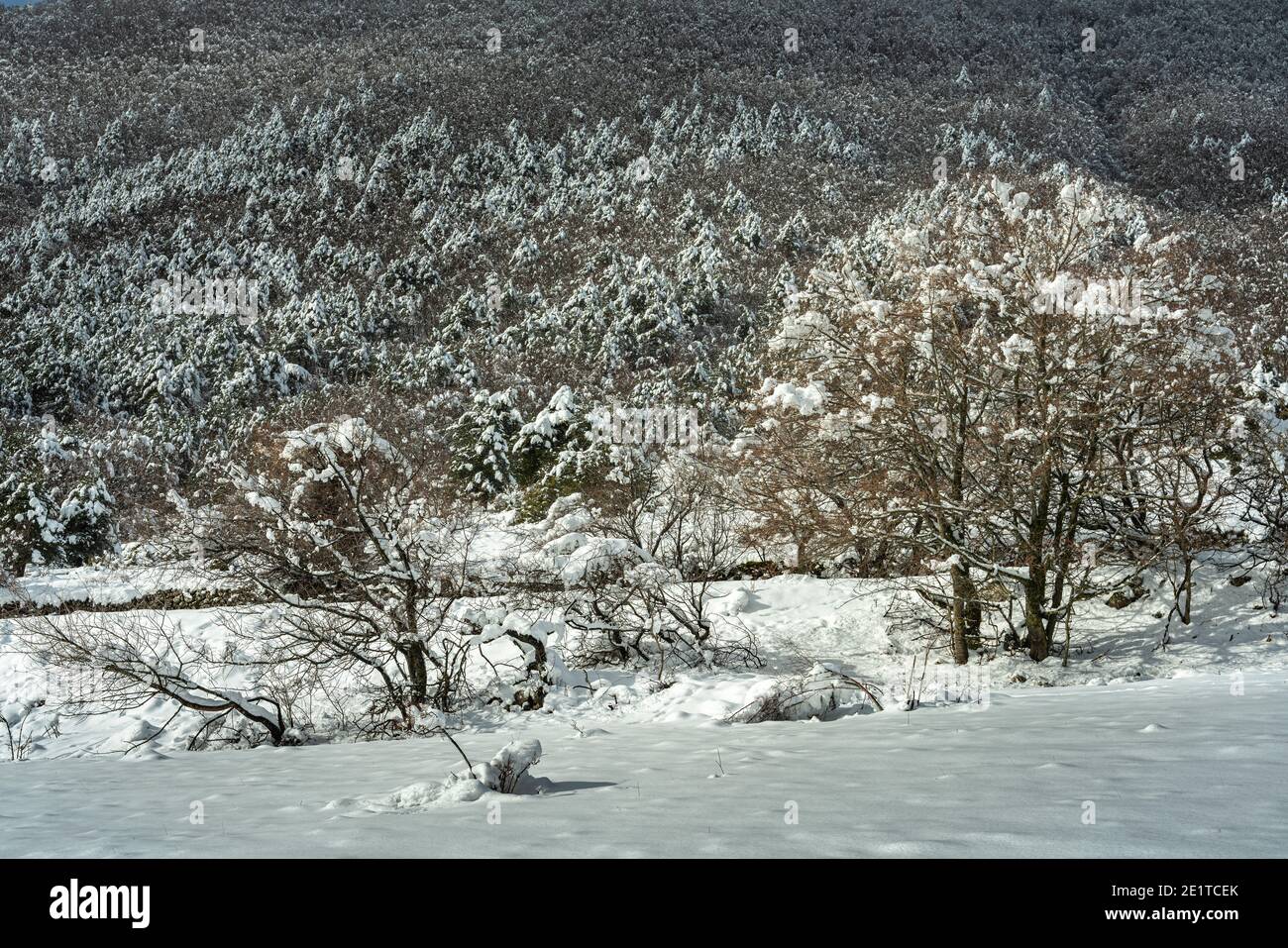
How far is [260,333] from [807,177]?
77.6m

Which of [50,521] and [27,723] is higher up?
[27,723]

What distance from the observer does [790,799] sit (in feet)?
9.66

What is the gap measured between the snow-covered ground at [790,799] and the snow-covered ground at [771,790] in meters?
0.01

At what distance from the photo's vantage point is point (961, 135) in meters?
126

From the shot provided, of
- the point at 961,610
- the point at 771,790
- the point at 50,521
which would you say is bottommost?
the point at 50,521

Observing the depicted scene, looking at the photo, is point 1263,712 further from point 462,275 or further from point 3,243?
point 3,243

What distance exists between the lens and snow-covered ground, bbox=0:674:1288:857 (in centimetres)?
219

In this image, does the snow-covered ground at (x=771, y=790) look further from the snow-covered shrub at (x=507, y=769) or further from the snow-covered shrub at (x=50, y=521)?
the snow-covered shrub at (x=50, y=521)

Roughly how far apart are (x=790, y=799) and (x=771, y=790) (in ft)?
0.97

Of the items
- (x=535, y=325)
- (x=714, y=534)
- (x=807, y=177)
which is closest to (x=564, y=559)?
(x=714, y=534)

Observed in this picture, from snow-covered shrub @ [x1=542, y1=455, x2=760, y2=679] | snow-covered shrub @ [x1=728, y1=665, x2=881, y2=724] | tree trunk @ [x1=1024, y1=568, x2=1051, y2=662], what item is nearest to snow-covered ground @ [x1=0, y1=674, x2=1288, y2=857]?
snow-covered shrub @ [x1=728, y1=665, x2=881, y2=724]
